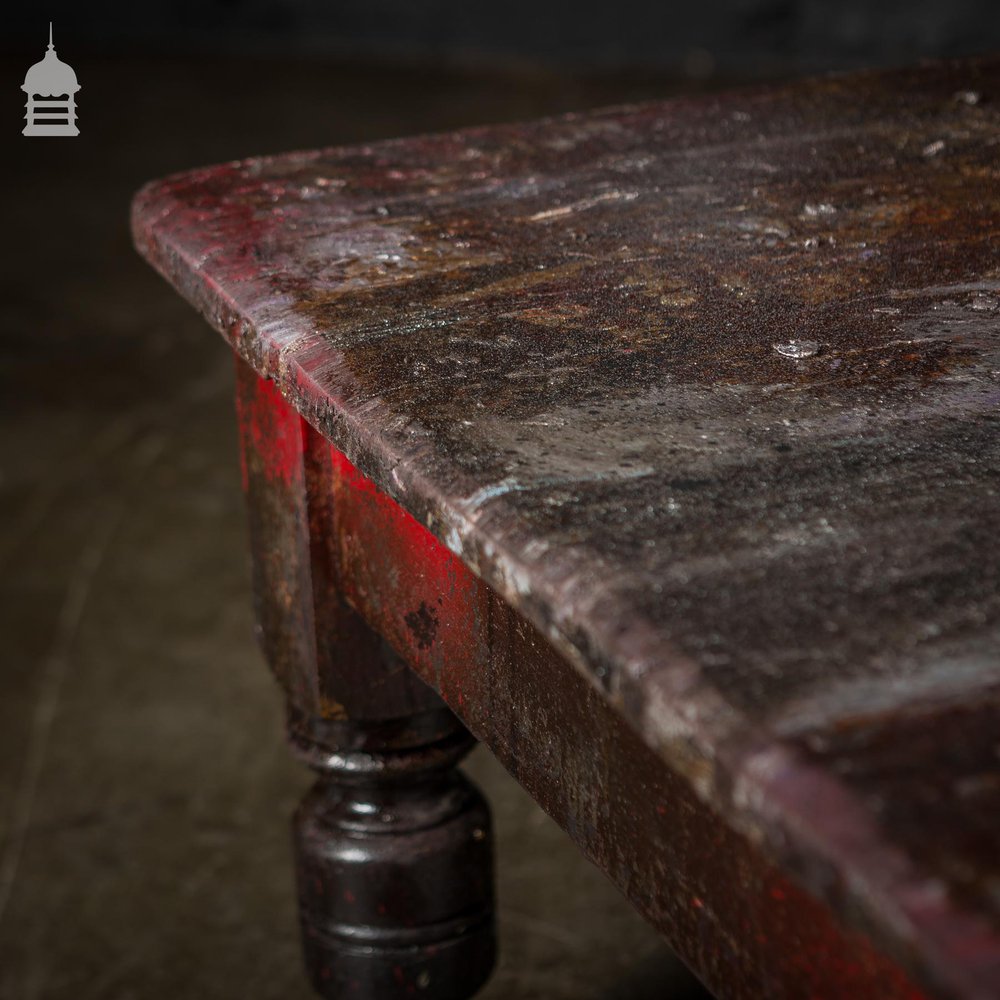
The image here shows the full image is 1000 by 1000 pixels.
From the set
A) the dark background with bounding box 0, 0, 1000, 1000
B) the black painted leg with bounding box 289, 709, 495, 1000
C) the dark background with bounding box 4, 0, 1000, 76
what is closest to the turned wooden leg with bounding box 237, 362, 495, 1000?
the black painted leg with bounding box 289, 709, 495, 1000

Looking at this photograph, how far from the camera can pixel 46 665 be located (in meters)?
2.03

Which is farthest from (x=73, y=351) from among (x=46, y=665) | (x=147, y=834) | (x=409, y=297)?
(x=409, y=297)

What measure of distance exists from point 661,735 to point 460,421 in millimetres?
229

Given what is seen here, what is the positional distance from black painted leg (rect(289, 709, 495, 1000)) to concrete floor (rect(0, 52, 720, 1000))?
0.39 m

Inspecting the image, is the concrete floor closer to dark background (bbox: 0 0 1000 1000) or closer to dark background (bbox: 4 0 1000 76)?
dark background (bbox: 0 0 1000 1000)

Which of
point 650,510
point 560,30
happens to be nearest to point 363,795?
point 650,510

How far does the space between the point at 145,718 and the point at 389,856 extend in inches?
37.4

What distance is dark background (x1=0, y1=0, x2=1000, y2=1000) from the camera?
152 centimetres

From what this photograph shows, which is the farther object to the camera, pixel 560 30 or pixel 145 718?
pixel 560 30

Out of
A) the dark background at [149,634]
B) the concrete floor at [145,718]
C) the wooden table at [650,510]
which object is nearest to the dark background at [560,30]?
the dark background at [149,634]

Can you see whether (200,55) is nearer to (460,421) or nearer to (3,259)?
(3,259)

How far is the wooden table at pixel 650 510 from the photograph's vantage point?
42 centimetres

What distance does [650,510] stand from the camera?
1.78ft

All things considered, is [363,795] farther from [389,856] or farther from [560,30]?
[560,30]
